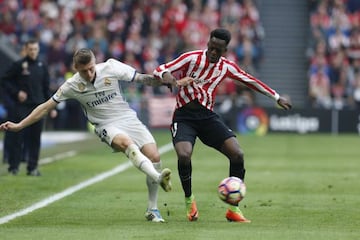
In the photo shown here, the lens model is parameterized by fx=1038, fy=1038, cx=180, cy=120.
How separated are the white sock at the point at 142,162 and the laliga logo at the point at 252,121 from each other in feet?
75.1

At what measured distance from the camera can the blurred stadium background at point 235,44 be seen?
34969 mm

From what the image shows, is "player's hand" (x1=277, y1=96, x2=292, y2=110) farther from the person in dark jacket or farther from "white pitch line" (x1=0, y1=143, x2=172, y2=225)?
the person in dark jacket

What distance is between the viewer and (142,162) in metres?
11.5

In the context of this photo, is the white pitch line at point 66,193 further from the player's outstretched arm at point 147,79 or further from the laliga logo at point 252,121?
the laliga logo at point 252,121

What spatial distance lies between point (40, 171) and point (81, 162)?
8.39 ft

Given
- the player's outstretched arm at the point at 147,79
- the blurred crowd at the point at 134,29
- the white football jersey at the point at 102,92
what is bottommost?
the blurred crowd at the point at 134,29

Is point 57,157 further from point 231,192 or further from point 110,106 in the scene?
point 231,192

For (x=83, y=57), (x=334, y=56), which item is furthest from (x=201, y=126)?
(x=334, y=56)

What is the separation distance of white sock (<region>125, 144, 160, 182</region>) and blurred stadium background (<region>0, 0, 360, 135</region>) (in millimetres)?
22569

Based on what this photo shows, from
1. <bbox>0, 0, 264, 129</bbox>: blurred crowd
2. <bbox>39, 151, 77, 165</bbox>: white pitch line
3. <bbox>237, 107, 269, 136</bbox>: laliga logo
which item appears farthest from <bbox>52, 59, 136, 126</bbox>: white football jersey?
<bbox>0, 0, 264, 129</bbox>: blurred crowd

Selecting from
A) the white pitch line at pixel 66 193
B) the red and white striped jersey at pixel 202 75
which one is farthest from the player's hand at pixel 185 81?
the white pitch line at pixel 66 193

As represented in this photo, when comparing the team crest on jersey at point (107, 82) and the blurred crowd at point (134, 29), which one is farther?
the blurred crowd at point (134, 29)

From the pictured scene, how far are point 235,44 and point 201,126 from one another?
24.7 meters

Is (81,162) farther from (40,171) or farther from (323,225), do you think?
(323,225)
